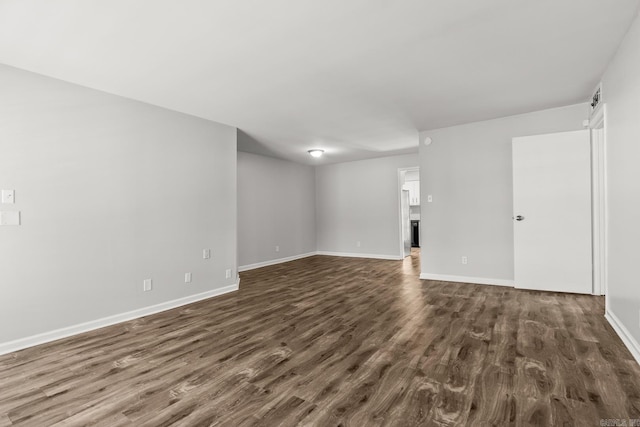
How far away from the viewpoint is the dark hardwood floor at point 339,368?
1765mm

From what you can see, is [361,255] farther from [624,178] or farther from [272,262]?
[624,178]

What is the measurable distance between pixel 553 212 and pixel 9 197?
20.0 ft

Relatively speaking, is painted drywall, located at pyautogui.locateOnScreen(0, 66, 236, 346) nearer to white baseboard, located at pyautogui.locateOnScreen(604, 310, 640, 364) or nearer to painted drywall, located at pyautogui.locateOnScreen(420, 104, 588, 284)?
painted drywall, located at pyautogui.locateOnScreen(420, 104, 588, 284)

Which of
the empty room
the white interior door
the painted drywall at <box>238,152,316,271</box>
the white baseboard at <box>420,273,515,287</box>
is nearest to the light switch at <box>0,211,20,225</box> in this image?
the empty room

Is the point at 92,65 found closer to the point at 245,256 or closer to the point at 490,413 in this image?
the point at 490,413

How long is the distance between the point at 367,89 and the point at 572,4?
1799 mm

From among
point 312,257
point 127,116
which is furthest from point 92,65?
point 312,257

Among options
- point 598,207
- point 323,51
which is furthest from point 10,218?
point 598,207

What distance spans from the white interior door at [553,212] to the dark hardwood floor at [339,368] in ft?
1.61

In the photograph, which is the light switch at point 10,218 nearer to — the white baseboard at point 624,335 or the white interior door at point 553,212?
the white baseboard at point 624,335

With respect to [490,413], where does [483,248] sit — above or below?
above

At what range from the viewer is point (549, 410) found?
5.70ft

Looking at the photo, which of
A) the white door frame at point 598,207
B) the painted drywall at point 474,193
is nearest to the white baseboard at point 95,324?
the painted drywall at point 474,193

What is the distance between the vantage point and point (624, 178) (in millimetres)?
2561
